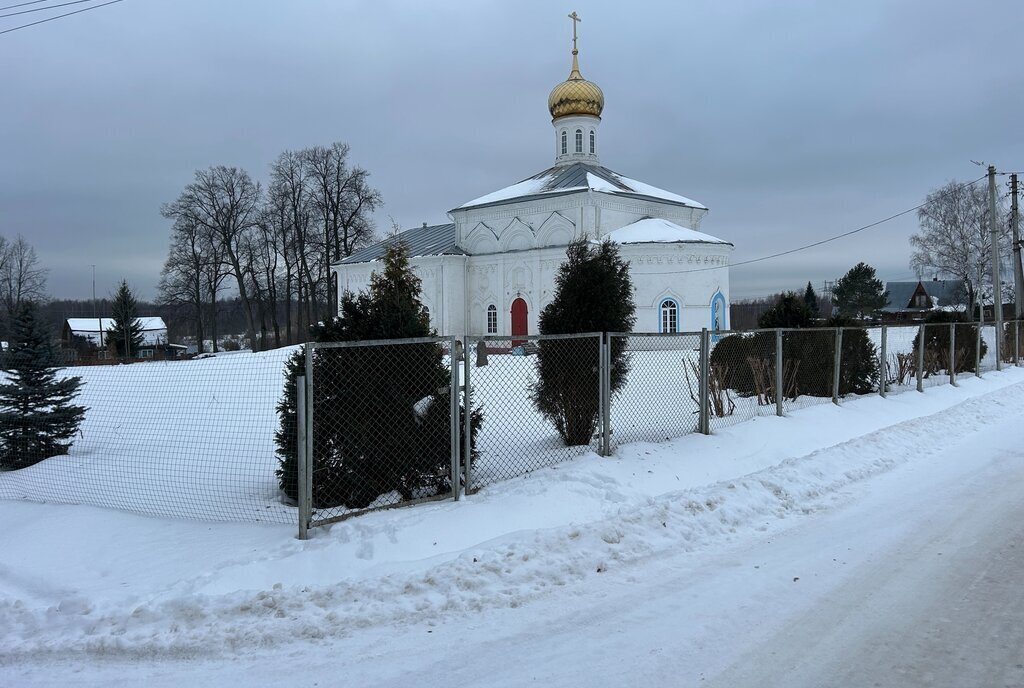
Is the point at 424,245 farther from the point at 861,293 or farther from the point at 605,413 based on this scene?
the point at 861,293

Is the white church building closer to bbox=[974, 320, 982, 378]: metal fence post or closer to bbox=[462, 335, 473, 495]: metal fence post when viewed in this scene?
bbox=[974, 320, 982, 378]: metal fence post

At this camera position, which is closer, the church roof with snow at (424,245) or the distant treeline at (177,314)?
the church roof with snow at (424,245)

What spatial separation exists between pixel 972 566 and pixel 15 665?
6325 millimetres

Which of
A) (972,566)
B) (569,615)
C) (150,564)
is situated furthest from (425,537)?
(972,566)

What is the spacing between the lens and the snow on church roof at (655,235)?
27.6m

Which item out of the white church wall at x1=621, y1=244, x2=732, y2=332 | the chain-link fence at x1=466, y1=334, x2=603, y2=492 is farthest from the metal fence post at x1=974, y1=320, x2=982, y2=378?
the chain-link fence at x1=466, y1=334, x2=603, y2=492

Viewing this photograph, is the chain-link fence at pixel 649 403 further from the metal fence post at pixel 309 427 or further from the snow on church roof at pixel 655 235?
the snow on church roof at pixel 655 235

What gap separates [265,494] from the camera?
6.54 m

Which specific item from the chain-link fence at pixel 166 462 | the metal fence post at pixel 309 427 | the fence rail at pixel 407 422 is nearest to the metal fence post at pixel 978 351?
the fence rail at pixel 407 422

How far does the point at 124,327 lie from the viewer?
41.2 metres

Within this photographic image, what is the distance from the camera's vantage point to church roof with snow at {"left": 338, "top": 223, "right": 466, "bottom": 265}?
113ft

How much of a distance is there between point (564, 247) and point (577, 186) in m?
2.94

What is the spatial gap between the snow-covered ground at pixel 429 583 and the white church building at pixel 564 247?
69.4 feet

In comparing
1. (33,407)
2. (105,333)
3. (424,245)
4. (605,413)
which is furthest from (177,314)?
(605,413)
